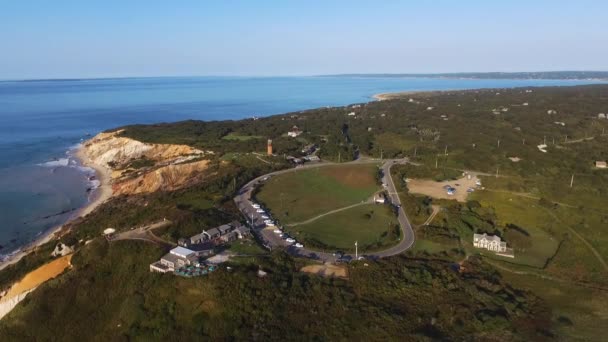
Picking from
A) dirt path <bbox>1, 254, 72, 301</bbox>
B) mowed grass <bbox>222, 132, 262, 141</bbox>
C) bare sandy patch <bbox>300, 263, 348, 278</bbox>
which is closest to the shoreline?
dirt path <bbox>1, 254, 72, 301</bbox>

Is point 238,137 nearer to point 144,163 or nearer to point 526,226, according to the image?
point 144,163

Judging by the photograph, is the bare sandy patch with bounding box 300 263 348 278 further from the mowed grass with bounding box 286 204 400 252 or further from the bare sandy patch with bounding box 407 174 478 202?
the bare sandy patch with bounding box 407 174 478 202

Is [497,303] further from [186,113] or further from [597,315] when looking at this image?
[186,113]

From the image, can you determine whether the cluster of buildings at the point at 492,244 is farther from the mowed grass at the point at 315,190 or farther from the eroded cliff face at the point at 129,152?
the eroded cliff face at the point at 129,152

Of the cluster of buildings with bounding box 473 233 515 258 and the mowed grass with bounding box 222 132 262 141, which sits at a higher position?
the mowed grass with bounding box 222 132 262 141

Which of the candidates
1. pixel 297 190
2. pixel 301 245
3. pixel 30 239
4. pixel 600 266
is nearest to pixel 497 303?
pixel 600 266
